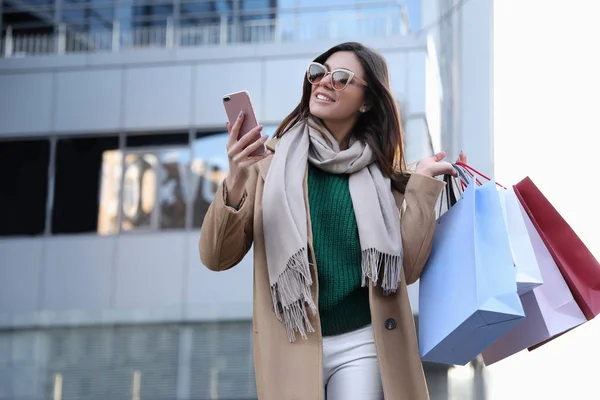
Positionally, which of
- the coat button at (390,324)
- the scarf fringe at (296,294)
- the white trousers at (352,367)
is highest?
the scarf fringe at (296,294)

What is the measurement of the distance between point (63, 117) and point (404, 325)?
1374 cm

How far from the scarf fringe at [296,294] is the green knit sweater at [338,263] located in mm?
96

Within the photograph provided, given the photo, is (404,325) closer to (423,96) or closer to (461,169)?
(461,169)

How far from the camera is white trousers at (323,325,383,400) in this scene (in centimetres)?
364

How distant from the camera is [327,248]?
3762mm

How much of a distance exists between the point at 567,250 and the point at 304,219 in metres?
0.91

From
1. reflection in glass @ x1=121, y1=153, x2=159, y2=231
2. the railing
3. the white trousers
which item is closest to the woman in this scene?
the white trousers

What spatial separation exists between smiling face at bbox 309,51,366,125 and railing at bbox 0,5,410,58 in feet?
38.0

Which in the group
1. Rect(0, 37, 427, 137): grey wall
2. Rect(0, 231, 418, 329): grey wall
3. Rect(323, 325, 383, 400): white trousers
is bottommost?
Rect(323, 325, 383, 400): white trousers

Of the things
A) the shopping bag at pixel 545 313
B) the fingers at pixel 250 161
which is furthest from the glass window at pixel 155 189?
the fingers at pixel 250 161

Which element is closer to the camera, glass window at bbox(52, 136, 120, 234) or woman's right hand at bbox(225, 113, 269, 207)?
woman's right hand at bbox(225, 113, 269, 207)

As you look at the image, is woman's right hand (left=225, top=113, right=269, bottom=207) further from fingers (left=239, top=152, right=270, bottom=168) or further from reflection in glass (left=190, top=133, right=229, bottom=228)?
reflection in glass (left=190, top=133, right=229, bottom=228)

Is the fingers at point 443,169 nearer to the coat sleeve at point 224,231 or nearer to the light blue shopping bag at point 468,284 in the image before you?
the light blue shopping bag at point 468,284

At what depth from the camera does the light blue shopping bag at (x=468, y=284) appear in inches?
136
